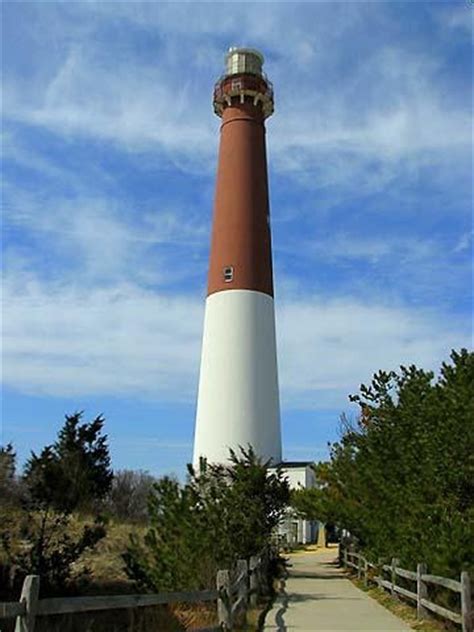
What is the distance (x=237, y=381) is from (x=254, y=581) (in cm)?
1404

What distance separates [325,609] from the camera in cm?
1577

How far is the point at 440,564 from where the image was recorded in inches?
515

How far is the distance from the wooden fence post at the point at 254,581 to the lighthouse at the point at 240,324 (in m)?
12.1

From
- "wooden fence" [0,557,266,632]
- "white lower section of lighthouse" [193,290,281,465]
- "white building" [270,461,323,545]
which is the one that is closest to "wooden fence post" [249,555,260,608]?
"wooden fence" [0,557,266,632]

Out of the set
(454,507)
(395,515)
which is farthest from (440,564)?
(395,515)

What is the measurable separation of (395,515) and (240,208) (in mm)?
17618

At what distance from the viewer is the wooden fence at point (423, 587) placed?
38.1ft

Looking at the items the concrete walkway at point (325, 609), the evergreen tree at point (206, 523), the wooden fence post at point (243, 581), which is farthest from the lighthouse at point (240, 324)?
the wooden fence post at point (243, 581)

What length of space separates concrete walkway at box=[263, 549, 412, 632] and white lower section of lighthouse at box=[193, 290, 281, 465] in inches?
270

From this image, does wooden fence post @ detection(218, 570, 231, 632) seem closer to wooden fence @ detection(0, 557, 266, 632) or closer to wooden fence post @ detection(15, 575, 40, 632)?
wooden fence @ detection(0, 557, 266, 632)

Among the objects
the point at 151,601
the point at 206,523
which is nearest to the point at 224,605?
the point at 151,601

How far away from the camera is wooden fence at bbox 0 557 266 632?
8039mm

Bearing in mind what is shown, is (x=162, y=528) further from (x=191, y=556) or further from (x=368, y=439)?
(x=368, y=439)

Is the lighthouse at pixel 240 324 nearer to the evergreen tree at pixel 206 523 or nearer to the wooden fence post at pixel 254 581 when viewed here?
the evergreen tree at pixel 206 523
